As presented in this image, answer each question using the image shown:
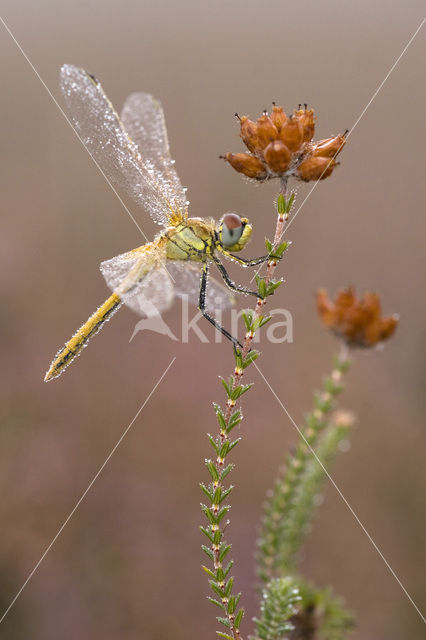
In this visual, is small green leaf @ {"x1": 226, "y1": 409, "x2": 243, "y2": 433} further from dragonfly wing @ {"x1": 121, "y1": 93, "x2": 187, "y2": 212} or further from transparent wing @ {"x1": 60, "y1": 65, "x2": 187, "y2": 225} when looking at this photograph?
dragonfly wing @ {"x1": 121, "y1": 93, "x2": 187, "y2": 212}

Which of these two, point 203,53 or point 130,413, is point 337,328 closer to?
point 130,413

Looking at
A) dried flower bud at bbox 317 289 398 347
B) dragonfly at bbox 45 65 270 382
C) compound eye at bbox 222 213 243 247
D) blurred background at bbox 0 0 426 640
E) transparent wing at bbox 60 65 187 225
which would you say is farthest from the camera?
blurred background at bbox 0 0 426 640

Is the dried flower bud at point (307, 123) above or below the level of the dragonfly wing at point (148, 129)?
below

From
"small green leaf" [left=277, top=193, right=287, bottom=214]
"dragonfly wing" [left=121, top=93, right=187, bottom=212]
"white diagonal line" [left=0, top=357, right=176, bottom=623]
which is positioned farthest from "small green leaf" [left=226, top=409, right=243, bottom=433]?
"white diagonal line" [left=0, top=357, right=176, bottom=623]

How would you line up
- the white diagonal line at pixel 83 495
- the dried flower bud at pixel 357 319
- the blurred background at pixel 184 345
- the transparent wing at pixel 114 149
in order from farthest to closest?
the blurred background at pixel 184 345 → the white diagonal line at pixel 83 495 → the transparent wing at pixel 114 149 → the dried flower bud at pixel 357 319

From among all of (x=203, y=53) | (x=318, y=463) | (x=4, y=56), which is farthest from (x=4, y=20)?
(x=318, y=463)

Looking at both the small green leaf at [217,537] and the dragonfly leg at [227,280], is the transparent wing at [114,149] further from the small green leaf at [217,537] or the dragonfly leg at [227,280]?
the small green leaf at [217,537]

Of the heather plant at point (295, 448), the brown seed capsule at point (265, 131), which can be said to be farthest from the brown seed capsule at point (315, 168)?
the brown seed capsule at point (265, 131)
